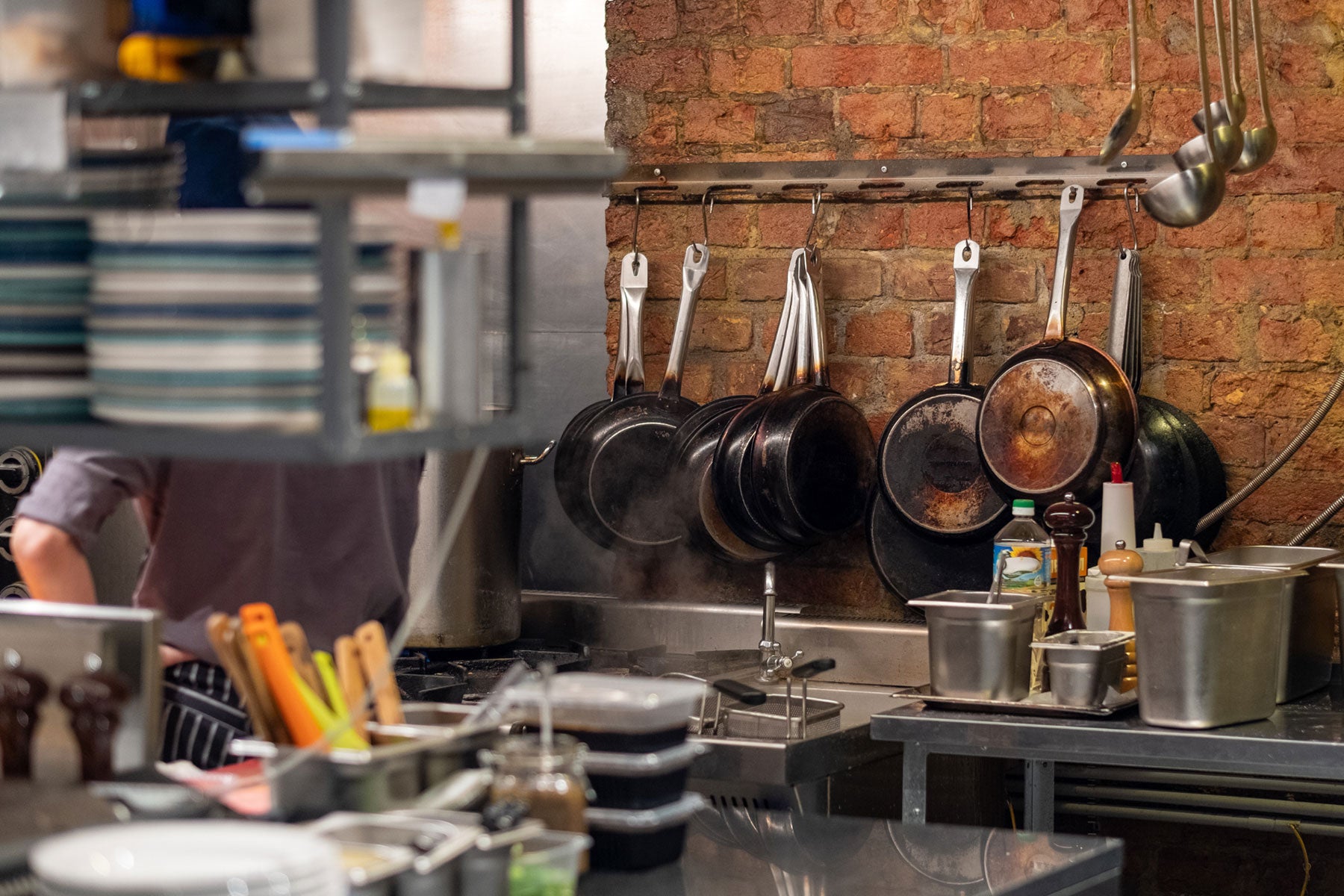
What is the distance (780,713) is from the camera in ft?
9.21

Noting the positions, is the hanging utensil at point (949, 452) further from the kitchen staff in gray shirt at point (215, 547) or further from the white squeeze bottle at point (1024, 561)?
the kitchen staff in gray shirt at point (215, 547)

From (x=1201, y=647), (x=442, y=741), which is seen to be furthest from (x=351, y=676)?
(x=1201, y=647)

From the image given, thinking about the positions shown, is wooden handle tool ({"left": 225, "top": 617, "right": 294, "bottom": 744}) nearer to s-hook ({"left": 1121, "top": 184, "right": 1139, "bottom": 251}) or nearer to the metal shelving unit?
the metal shelving unit

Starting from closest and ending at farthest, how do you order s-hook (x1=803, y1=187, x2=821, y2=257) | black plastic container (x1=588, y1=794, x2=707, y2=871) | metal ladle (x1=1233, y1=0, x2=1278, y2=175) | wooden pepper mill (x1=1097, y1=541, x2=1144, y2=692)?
1. black plastic container (x1=588, y1=794, x2=707, y2=871)
2. wooden pepper mill (x1=1097, y1=541, x2=1144, y2=692)
3. metal ladle (x1=1233, y1=0, x2=1278, y2=175)
4. s-hook (x1=803, y1=187, x2=821, y2=257)

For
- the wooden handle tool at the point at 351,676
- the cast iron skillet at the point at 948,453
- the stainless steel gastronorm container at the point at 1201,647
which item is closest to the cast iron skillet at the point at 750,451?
the cast iron skillet at the point at 948,453

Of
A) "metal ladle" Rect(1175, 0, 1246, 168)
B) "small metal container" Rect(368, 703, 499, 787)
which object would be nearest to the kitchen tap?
"metal ladle" Rect(1175, 0, 1246, 168)

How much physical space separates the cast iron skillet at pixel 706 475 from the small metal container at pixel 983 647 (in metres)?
0.74

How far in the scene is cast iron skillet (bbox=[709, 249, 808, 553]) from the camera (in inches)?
128

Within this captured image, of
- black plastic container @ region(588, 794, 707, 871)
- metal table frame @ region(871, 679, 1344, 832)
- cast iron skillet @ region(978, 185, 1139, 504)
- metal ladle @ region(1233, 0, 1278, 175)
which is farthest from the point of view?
cast iron skillet @ region(978, 185, 1139, 504)

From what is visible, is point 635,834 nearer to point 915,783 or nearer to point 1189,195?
point 915,783

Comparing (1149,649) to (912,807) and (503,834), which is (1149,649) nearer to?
(912,807)

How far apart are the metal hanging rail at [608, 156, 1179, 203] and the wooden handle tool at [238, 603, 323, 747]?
6.62 feet

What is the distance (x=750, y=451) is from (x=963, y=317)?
46 centimetres

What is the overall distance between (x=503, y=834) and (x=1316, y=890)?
2.01 m
